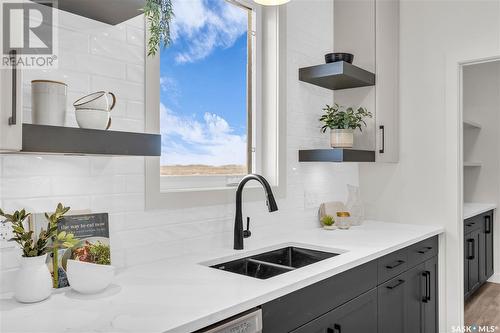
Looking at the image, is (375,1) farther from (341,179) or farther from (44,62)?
(44,62)

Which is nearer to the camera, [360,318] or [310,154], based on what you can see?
[360,318]

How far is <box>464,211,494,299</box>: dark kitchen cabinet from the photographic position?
2938 mm

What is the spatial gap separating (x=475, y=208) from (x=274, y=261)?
182 centimetres

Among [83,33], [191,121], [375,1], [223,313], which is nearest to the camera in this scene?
[223,313]

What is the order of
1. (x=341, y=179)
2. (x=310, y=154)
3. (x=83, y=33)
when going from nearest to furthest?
(x=83, y=33), (x=310, y=154), (x=341, y=179)

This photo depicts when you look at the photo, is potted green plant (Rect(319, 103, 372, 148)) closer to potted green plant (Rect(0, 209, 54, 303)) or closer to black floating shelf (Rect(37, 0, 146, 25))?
black floating shelf (Rect(37, 0, 146, 25))

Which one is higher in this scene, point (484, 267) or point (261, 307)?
point (261, 307)

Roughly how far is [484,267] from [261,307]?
251cm

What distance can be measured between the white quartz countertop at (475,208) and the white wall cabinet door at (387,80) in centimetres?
64

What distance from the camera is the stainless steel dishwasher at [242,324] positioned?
3.92ft

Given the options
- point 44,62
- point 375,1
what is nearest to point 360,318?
point 44,62

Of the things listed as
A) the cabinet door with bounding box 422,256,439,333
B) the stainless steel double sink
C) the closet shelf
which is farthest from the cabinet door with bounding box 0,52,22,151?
the closet shelf

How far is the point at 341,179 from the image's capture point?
9.98ft

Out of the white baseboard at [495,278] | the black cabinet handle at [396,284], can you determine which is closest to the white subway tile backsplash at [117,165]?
the black cabinet handle at [396,284]
